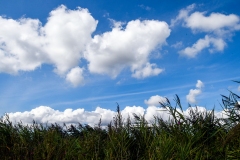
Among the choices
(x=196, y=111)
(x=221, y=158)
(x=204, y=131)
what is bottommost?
(x=221, y=158)

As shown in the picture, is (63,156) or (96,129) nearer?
(63,156)

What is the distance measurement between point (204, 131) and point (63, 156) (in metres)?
3.18

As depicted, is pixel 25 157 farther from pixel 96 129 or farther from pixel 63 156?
pixel 96 129

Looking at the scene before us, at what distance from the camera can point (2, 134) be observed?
28.2ft

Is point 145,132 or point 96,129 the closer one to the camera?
point 145,132

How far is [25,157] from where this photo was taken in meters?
7.42

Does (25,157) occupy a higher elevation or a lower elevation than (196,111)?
lower

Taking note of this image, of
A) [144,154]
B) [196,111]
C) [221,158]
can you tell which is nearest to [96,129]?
[144,154]

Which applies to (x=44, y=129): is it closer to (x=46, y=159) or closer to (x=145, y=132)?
(x=46, y=159)

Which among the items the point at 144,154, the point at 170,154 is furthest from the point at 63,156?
the point at 170,154

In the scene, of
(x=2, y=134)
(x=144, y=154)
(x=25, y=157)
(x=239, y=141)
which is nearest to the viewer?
(x=239, y=141)

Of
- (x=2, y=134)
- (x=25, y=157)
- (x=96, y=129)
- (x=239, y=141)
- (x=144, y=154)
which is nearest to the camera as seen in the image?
(x=239, y=141)

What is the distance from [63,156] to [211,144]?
3.26 meters

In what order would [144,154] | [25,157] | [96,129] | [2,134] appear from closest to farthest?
[25,157]
[144,154]
[2,134]
[96,129]
